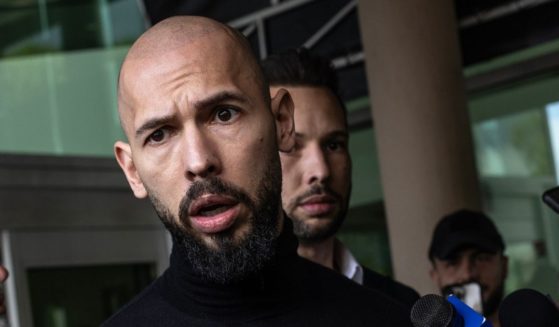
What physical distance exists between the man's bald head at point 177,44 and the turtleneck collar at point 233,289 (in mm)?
306

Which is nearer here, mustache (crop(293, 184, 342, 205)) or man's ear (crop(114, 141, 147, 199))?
man's ear (crop(114, 141, 147, 199))

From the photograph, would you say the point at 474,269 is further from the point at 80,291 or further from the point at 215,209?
the point at 80,291

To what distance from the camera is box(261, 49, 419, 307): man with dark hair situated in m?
3.53

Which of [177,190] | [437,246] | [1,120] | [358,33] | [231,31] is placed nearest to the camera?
[177,190]

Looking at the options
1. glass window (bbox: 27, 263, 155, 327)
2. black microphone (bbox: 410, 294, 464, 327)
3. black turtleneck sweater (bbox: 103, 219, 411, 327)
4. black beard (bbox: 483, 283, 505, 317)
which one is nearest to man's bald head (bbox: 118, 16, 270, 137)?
black turtleneck sweater (bbox: 103, 219, 411, 327)

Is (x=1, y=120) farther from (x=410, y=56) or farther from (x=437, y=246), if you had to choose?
(x=437, y=246)

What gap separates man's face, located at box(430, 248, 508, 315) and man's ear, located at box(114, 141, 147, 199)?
1.99m

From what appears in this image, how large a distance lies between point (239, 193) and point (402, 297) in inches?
59.4

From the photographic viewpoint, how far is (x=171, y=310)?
2471 millimetres

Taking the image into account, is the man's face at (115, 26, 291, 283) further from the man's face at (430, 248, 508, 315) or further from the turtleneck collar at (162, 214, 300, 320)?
the man's face at (430, 248, 508, 315)

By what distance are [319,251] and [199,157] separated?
137 centimetres

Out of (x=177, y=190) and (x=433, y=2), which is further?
(x=433, y=2)

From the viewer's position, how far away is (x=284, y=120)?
264 centimetres

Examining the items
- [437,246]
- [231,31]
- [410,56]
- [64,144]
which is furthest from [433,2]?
[231,31]
